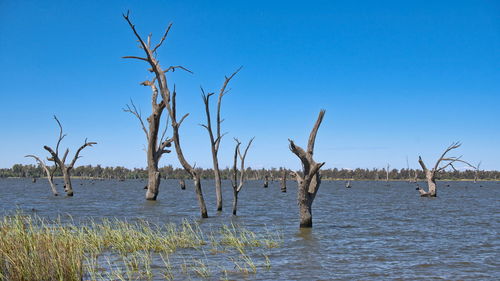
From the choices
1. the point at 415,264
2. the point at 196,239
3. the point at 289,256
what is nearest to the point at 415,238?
the point at 415,264

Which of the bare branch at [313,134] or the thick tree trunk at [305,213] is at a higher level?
the bare branch at [313,134]

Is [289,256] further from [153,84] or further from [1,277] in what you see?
[153,84]

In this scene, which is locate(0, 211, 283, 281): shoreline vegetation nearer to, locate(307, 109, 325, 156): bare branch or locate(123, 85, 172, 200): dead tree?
locate(307, 109, 325, 156): bare branch

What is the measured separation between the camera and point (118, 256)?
39.2 ft

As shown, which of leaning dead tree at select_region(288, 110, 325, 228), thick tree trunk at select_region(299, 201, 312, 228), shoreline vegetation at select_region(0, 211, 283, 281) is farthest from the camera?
thick tree trunk at select_region(299, 201, 312, 228)

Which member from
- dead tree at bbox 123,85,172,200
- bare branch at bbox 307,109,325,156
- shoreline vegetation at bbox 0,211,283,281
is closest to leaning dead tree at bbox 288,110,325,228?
bare branch at bbox 307,109,325,156

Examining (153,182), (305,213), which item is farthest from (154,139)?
(305,213)

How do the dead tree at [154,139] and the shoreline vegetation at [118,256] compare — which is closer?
the shoreline vegetation at [118,256]

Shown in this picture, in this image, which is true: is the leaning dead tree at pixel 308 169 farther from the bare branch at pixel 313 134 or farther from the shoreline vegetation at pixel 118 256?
the shoreline vegetation at pixel 118 256

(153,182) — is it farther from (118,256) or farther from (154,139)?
(118,256)

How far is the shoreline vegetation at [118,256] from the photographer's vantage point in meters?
8.05

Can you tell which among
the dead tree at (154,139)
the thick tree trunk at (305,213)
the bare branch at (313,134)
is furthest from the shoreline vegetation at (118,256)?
the dead tree at (154,139)

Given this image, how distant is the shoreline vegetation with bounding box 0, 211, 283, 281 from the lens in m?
8.05

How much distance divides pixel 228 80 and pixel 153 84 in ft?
33.1
